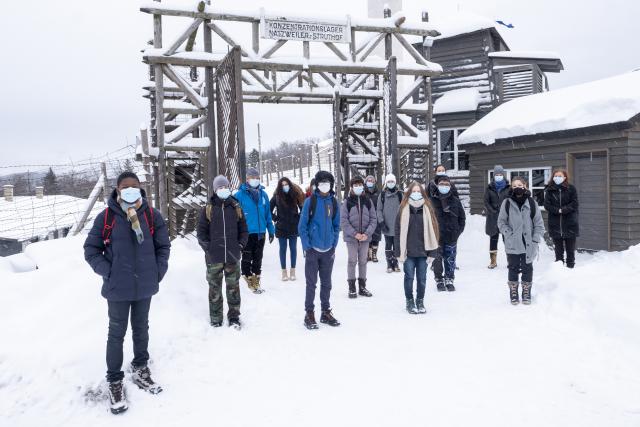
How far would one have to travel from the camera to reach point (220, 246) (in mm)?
5109

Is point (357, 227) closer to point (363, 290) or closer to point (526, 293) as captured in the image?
point (363, 290)

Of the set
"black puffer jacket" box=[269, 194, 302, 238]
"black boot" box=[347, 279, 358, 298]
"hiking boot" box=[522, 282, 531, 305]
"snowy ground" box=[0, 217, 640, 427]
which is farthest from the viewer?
"black puffer jacket" box=[269, 194, 302, 238]

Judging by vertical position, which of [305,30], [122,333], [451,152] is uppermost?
[305,30]

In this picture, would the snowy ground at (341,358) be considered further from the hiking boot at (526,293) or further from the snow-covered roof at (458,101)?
the snow-covered roof at (458,101)

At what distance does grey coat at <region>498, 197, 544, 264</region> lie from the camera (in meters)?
5.95

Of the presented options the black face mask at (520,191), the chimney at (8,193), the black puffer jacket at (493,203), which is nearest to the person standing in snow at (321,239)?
the black face mask at (520,191)

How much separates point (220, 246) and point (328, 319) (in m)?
1.54

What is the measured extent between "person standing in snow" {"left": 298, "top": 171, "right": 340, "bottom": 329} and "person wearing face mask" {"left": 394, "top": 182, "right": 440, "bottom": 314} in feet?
3.06

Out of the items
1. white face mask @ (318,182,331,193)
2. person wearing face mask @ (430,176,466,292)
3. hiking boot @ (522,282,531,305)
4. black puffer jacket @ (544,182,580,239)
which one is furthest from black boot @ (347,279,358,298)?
black puffer jacket @ (544,182,580,239)

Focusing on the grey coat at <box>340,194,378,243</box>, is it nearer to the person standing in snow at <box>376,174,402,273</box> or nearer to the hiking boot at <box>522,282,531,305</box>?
the person standing in snow at <box>376,174,402,273</box>

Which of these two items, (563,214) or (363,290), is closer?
(363,290)

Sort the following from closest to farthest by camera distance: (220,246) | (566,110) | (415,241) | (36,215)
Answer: (220,246)
(415,241)
(566,110)
(36,215)

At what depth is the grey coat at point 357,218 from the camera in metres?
6.73

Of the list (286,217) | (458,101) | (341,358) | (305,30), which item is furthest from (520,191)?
(458,101)
